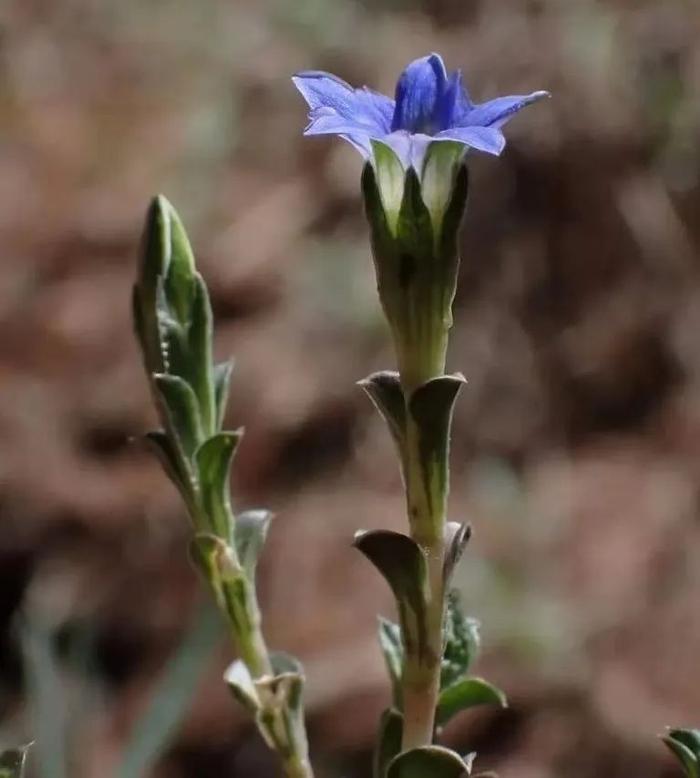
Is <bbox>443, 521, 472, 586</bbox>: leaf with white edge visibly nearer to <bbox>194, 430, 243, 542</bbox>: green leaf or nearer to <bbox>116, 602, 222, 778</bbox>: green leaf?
<bbox>194, 430, 243, 542</bbox>: green leaf

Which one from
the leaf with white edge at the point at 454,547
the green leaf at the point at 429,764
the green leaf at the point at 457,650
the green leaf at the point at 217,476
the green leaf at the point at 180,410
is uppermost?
the green leaf at the point at 180,410

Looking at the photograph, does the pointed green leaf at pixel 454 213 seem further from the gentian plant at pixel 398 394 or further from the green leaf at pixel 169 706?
the green leaf at pixel 169 706

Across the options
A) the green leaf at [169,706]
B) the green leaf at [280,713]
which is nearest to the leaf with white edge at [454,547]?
the green leaf at [280,713]

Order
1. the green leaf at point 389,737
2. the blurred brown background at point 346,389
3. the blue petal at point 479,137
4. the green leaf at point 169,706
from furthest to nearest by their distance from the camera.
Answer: the blurred brown background at point 346,389, the green leaf at point 169,706, the green leaf at point 389,737, the blue petal at point 479,137

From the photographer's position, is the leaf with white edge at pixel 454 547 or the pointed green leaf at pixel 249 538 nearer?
the leaf with white edge at pixel 454 547

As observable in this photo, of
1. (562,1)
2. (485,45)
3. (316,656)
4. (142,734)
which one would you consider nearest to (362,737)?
(316,656)

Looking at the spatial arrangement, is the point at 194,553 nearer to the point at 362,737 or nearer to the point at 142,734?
the point at 142,734

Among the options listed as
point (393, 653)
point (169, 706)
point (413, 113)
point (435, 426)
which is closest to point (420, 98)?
point (413, 113)

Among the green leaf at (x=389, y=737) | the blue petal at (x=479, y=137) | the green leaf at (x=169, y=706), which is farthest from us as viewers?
the green leaf at (x=169, y=706)
